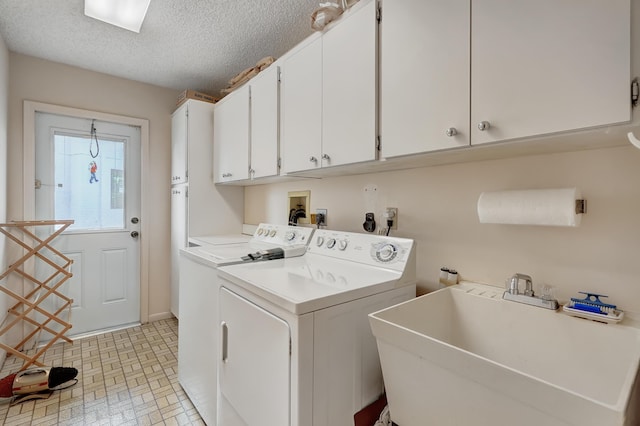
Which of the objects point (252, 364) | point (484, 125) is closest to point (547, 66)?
point (484, 125)

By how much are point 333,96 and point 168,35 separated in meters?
1.51

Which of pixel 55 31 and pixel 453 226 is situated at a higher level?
pixel 55 31

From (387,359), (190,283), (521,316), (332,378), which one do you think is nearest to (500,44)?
(521,316)

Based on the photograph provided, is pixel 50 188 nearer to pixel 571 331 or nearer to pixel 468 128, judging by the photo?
pixel 468 128

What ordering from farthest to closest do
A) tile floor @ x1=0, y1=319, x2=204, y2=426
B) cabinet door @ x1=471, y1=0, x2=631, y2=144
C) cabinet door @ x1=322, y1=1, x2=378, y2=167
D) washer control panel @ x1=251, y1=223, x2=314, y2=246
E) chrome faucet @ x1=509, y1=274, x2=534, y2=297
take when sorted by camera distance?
washer control panel @ x1=251, y1=223, x2=314, y2=246
tile floor @ x1=0, y1=319, x2=204, y2=426
cabinet door @ x1=322, y1=1, x2=378, y2=167
chrome faucet @ x1=509, y1=274, x2=534, y2=297
cabinet door @ x1=471, y1=0, x2=631, y2=144

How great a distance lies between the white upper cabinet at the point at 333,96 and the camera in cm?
130

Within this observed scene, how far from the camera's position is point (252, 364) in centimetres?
117

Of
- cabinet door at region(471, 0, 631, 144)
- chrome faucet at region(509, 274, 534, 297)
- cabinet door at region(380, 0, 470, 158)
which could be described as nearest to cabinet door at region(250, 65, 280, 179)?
cabinet door at region(380, 0, 470, 158)

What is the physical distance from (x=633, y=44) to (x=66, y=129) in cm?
372

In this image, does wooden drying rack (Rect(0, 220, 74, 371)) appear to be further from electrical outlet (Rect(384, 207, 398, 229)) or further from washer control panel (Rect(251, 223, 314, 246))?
electrical outlet (Rect(384, 207, 398, 229))

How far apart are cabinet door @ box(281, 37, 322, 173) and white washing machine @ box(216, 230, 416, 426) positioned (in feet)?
2.00

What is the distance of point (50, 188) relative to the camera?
8.64 feet

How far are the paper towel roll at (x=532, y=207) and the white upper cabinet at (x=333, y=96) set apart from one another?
52cm

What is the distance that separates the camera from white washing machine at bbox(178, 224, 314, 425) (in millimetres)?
1559
